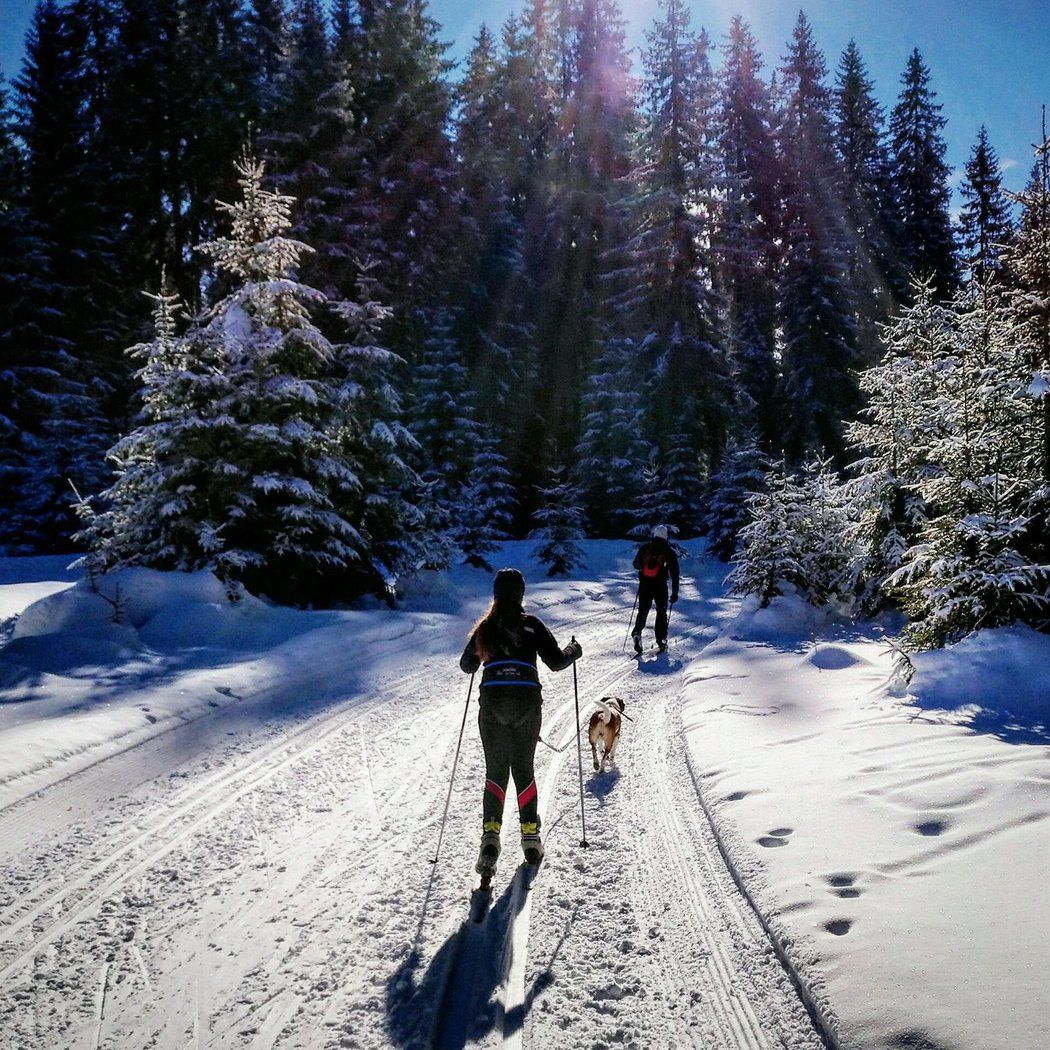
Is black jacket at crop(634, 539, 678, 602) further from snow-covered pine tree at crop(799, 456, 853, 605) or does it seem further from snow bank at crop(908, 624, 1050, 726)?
snow bank at crop(908, 624, 1050, 726)

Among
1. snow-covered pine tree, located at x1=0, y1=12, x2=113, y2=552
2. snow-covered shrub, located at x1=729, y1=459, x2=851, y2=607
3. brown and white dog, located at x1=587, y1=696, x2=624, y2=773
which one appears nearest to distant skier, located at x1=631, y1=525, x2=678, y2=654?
snow-covered shrub, located at x1=729, y1=459, x2=851, y2=607

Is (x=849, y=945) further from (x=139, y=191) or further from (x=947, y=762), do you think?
(x=139, y=191)

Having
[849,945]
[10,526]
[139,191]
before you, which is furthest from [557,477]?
[849,945]

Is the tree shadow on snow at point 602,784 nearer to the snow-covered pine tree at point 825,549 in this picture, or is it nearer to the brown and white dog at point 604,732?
the brown and white dog at point 604,732

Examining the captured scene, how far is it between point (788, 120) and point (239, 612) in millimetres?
39200

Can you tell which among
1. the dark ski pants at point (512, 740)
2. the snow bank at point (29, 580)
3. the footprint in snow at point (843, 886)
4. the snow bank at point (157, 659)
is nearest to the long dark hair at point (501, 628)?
the dark ski pants at point (512, 740)

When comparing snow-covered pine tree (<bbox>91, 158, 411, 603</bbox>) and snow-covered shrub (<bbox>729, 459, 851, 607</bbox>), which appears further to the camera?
snow-covered shrub (<bbox>729, 459, 851, 607</bbox>)

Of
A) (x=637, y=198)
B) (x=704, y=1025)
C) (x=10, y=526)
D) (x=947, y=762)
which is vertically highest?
(x=637, y=198)

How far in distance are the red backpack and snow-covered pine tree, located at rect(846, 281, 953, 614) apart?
3290 millimetres

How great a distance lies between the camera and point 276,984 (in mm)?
3189

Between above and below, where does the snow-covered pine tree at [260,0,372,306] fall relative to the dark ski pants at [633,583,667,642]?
above

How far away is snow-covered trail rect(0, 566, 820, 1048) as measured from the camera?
2.97m

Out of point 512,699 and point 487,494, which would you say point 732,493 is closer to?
point 487,494

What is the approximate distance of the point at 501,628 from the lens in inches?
183
